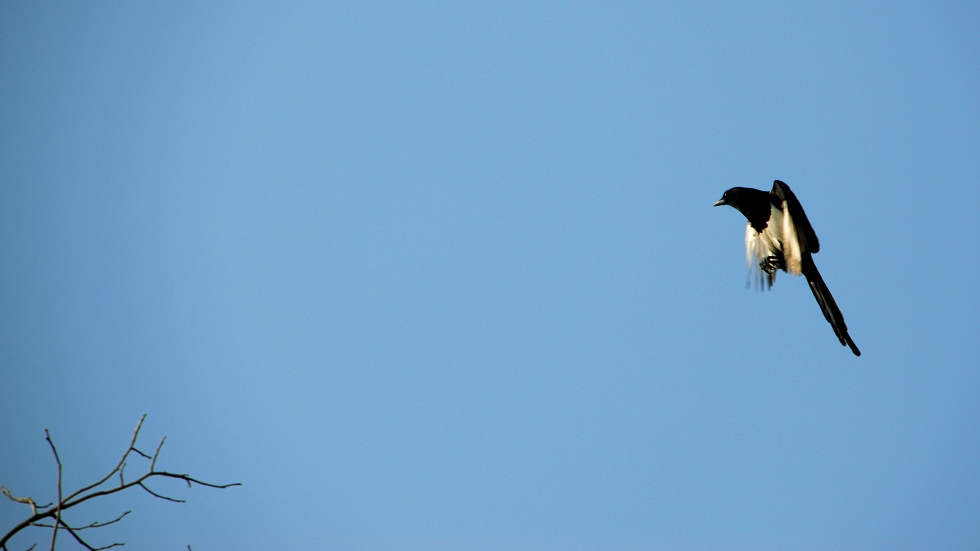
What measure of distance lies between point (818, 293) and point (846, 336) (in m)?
0.44

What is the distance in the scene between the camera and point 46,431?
123 inches

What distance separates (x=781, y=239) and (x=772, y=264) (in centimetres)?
49

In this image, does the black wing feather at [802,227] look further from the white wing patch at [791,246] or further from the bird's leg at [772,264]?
the bird's leg at [772,264]

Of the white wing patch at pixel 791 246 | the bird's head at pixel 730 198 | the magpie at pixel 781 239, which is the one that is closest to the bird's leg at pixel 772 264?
the magpie at pixel 781 239

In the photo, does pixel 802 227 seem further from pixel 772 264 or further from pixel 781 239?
pixel 772 264

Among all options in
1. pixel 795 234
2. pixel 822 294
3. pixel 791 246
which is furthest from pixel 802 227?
pixel 822 294

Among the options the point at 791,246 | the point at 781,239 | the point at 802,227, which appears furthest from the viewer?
the point at 781,239

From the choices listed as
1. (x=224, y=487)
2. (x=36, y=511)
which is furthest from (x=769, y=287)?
(x=36, y=511)

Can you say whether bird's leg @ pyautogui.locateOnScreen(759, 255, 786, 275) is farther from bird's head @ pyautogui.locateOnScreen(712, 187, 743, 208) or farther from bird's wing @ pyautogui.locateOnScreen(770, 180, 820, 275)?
bird's wing @ pyautogui.locateOnScreen(770, 180, 820, 275)

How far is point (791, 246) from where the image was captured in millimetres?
7387

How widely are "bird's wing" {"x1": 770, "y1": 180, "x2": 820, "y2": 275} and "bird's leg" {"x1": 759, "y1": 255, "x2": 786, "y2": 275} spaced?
122 centimetres

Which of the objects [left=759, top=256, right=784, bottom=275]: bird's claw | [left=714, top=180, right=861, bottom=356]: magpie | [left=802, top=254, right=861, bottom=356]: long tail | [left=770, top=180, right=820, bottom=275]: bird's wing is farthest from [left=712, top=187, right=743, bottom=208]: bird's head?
[left=802, top=254, right=861, bottom=356]: long tail

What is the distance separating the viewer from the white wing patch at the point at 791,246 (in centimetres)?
729

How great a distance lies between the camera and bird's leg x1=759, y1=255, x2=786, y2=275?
343 inches
